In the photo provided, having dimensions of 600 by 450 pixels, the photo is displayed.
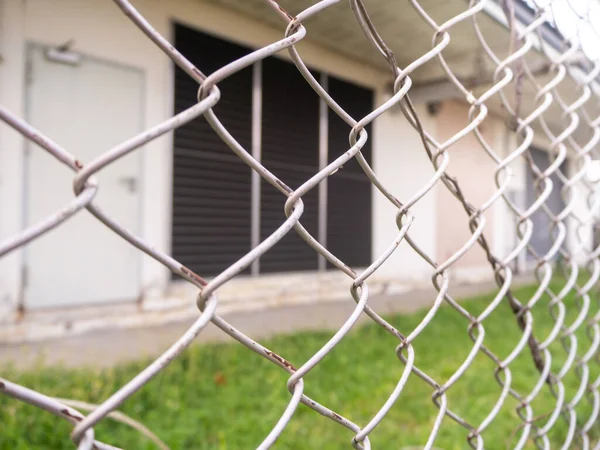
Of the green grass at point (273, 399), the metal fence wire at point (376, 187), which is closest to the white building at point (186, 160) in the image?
the metal fence wire at point (376, 187)

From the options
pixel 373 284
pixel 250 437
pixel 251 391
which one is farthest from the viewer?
pixel 373 284

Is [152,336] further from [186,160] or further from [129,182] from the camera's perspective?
[186,160]

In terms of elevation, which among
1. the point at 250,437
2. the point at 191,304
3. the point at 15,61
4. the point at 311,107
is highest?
the point at 311,107

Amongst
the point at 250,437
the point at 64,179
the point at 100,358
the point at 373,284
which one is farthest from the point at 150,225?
the point at 373,284

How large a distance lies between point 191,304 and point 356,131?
3309 millimetres

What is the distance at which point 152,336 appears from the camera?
3209 mm

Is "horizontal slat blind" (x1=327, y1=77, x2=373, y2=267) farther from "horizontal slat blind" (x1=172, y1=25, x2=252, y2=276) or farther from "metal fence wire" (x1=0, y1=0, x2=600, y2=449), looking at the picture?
"metal fence wire" (x1=0, y1=0, x2=600, y2=449)

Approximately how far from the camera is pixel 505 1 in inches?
36.3

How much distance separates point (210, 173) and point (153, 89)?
84 centimetres

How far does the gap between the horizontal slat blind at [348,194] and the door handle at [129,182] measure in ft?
6.94

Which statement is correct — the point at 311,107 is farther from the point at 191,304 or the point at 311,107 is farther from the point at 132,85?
the point at 191,304

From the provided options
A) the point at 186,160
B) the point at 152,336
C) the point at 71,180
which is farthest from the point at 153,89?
the point at 152,336

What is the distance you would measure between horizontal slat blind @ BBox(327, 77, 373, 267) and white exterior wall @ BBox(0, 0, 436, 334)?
0.13 metres

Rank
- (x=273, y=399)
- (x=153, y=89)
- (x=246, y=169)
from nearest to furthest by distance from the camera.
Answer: (x=273, y=399)
(x=153, y=89)
(x=246, y=169)
